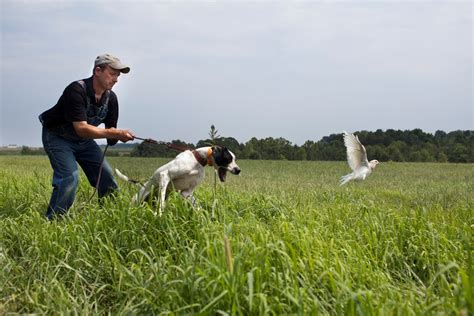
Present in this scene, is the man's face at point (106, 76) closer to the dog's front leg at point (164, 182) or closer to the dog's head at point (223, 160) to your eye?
the dog's front leg at point (164, 182)

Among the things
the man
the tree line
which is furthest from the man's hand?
the tree line

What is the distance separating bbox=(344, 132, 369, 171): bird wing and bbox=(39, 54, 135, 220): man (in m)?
4.31

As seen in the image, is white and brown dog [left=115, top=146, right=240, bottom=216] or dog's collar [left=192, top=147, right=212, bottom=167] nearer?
white and brown dog [left=115, top=146, right=240, bottom=216]

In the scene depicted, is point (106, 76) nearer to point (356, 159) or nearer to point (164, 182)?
point (164, 182)

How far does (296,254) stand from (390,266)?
102cm

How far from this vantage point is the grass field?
2584 mm

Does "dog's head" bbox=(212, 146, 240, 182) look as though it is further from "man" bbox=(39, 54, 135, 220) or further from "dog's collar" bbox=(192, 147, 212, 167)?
"man" bbox=(39, 54, 135, 220)

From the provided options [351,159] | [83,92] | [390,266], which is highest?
[83,92]

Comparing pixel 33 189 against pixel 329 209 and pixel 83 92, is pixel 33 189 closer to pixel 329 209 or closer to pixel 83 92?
pixel 83 92

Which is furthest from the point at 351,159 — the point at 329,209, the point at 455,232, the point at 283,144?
the point at 283,144

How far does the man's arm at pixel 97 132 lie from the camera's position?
4.83 metres

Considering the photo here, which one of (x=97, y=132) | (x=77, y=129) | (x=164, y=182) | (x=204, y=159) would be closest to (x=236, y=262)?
(x=164, y=182)

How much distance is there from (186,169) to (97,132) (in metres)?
0.95

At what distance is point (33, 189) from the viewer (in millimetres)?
6512
